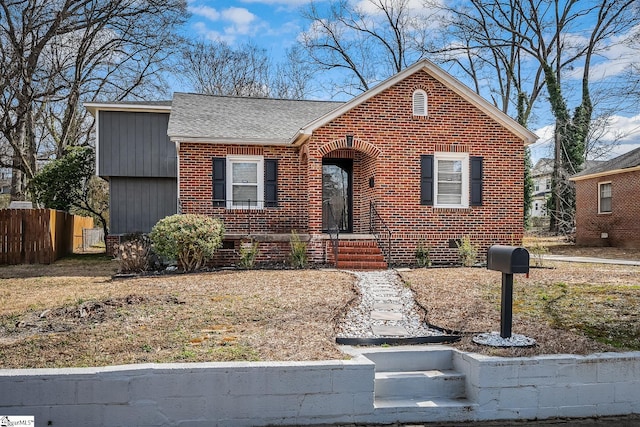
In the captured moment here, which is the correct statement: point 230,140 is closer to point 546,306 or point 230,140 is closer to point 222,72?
point 546,306

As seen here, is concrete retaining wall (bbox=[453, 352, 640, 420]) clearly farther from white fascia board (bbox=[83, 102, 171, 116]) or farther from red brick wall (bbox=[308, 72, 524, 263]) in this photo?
white fascia board (bbox=[83, 102, 171, 116])

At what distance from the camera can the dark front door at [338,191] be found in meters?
15.8

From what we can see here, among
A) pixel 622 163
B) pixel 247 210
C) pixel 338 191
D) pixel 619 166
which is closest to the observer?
pixel 247 210

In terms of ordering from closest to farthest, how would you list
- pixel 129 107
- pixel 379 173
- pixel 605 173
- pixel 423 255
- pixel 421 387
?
pixel 421 387 → pixel 423 255 → pixel 379 173 → pixel 129 107 → pixel 605 173

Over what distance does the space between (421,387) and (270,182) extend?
10.2m

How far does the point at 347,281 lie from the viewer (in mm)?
10188

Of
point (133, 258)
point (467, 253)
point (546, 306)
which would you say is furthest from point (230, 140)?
point (546, 306)

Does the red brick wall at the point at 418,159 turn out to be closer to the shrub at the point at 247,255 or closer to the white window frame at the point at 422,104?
the white window frame at the point at 422,104

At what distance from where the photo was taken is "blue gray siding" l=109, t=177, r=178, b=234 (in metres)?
17.9

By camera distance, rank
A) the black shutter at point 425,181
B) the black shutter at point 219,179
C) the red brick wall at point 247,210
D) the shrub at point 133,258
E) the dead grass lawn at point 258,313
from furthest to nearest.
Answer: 1. the black shutter at point 219,179
2. the red brick wall at point 247,210
3. the black shutter at point 425,181
4. the shrub at point 133,258
5. the dead grass lawn at point 258,313

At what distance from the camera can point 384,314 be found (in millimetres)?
7691

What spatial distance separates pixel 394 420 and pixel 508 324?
175cm

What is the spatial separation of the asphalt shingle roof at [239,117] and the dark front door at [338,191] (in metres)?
1.66

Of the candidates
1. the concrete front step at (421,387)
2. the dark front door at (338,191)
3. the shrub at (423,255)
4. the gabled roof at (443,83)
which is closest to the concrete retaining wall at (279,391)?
the concrete front step at (421,387)
